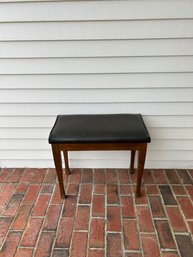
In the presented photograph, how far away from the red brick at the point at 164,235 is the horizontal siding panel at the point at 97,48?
3.77 feet

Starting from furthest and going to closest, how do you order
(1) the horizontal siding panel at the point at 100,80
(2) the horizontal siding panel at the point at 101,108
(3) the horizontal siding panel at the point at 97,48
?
(2) the horizontal siding panel at the point at 101,108 < (1) the horizontal siding panel at the point at 100,80 < (3) the horizontal siding panel at the point at 97,48

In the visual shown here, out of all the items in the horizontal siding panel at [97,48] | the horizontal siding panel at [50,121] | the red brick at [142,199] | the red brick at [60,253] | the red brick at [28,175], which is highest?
the horizontal siding panel at [97,48]

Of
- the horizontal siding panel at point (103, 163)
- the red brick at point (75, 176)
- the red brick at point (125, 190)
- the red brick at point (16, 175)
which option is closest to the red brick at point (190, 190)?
the horizontal siding panel at point (103, 163)

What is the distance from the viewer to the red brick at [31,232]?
1479 mm

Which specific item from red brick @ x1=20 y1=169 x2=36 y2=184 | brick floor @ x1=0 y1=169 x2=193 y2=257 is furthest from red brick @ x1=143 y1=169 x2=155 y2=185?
red brick @ x1=20 y1=169 x2=36 y2=184

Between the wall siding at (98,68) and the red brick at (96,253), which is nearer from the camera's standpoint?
the red brick at (96,253)

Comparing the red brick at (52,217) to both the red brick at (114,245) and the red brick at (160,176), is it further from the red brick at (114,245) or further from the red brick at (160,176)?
the red brick at (160,176)

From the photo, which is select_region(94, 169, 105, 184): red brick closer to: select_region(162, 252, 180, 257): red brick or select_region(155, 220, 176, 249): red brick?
select_region(155, 220, 176, 249): red brick

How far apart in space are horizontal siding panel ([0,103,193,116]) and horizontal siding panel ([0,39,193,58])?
38cm

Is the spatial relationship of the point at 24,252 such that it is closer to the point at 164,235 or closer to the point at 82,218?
the point at 82,218

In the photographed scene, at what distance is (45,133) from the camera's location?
2006 mm

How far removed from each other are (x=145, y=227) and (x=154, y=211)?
0.16m

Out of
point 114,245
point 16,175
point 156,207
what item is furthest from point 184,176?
point 16,175

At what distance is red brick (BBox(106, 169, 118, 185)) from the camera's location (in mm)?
1994
